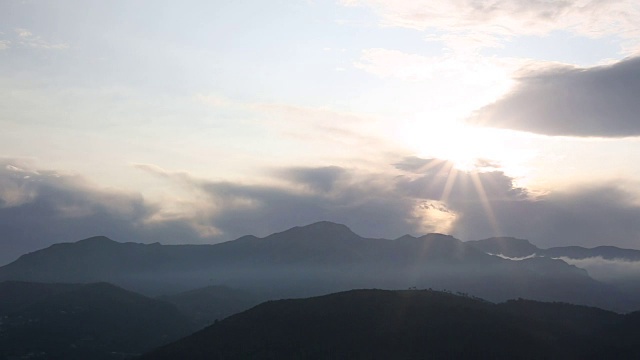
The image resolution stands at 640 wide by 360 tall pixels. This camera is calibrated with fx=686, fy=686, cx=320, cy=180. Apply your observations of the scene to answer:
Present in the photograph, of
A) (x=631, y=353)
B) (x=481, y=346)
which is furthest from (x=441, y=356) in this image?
(x=631, y=353)

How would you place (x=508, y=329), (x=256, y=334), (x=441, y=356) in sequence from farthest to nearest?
(x=256, y=334) → (x=508, y=329) → (x=441, y=356)

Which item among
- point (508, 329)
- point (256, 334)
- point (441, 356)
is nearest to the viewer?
point (441, 356)

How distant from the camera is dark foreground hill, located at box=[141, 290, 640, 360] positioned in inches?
6550

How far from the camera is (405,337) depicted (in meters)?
174

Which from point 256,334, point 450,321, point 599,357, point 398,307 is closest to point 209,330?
point 256,334

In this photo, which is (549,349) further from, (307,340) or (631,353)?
(307,340)

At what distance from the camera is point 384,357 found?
540 feet

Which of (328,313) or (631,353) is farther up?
(328,313)

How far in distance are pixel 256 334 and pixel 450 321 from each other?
52.5 meters

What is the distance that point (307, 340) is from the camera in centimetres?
17875

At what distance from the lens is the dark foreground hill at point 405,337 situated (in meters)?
166

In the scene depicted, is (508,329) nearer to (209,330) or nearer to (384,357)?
(384,357)

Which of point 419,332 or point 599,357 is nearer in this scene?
point 599,357

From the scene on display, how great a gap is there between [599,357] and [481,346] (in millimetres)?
28486
